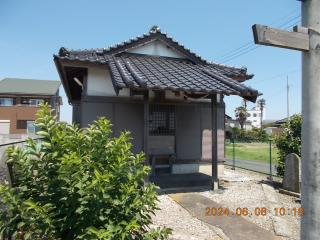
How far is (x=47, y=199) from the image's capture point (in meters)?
2.16

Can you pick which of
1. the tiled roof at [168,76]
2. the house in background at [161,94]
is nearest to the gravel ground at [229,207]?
the house in background at [161,94]

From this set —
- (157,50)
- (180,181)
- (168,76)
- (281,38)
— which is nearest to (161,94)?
(168,76)

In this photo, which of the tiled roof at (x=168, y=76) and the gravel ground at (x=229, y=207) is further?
the tiled roof at (x=168, y=76)

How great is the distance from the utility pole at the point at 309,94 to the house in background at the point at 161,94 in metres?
3.72

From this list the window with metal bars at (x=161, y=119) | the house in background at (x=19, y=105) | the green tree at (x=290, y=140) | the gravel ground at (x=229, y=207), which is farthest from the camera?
the house in background at (x=19, y=105)

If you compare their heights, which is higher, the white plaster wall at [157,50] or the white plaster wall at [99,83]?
the white plaster wall at [157,50]

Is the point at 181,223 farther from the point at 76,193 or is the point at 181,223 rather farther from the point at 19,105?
the point at 19,105

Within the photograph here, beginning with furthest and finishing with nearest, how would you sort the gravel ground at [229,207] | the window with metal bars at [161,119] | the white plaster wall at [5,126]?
the white plaster wall at [5,126]
the window with metal bars at [161,119]
the gravel ground at [229,207]

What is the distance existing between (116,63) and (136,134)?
7.83 feet

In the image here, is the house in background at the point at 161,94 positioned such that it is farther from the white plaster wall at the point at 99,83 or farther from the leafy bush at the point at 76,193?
the leafy bush at the point at 76,193

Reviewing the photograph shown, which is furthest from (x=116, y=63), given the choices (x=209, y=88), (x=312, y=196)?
(x=312, y=196)

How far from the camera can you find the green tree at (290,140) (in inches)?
297

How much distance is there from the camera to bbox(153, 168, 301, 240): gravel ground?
13.6 ft

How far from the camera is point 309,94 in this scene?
2344mm
